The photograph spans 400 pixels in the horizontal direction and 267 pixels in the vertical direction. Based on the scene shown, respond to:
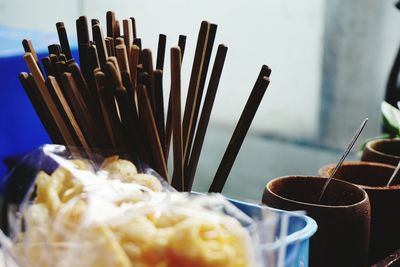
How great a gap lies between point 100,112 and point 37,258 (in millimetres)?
226

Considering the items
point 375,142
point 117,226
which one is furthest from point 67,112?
point 375,142

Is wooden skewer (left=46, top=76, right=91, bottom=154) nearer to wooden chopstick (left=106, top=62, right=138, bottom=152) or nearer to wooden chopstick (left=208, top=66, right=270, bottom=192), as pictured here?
wooden chopstick (left=106, top=62, right=138, bottom=152)

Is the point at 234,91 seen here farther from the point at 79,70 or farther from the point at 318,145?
the point at 79,70

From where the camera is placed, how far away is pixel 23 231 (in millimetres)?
566

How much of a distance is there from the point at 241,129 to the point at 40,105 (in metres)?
0.24

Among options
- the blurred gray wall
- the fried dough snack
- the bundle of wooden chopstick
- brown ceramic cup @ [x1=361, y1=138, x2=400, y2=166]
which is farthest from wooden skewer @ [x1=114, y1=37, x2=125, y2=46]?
the blurred gray wall

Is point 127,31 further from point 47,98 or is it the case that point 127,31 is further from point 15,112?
point 15,112

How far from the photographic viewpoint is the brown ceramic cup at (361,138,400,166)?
1.04 meters

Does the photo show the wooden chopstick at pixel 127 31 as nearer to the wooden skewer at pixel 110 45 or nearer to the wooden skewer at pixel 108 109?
the wooden skewer at pixel 110 45

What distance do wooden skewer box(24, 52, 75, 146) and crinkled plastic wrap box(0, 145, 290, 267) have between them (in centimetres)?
12

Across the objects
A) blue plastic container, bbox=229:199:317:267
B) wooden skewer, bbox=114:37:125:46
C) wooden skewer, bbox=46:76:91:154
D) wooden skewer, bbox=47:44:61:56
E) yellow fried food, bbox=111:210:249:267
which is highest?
wooden skewer, bbox=114:37:125:46

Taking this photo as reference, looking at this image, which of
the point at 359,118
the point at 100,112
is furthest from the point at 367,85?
the point at 100,112

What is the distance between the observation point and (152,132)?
2.34 feet

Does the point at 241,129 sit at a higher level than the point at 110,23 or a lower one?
lower
